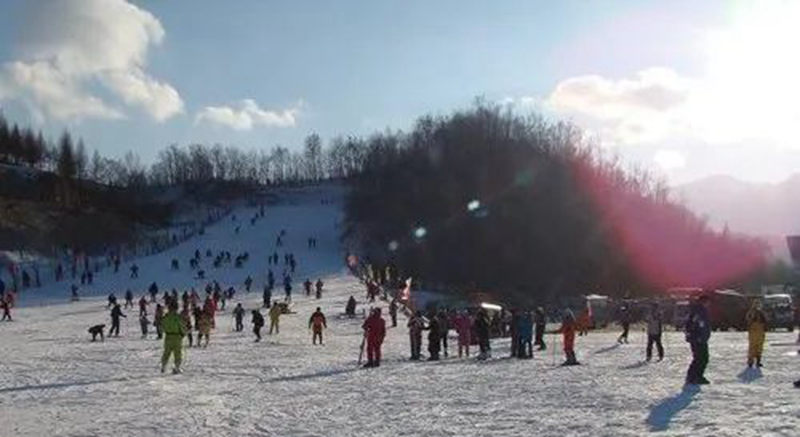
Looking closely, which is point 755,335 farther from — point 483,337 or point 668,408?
point 483,337

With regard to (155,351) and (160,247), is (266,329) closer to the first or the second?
(155,351)

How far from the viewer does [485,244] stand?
83.1 meters

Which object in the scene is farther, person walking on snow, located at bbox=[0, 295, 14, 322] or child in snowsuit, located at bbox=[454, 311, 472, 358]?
person walking on snow, located at bbox=[0, 295, 14, 322]

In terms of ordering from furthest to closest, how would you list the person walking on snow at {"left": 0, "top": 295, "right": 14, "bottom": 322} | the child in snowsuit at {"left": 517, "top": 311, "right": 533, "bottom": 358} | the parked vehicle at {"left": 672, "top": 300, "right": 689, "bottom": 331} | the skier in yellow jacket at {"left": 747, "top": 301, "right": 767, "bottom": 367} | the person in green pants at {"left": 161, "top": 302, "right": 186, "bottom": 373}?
the parked vehicle at {"left": 672, "top": 300, "right": 689, "bottom": 331} < the person walking on snow at {"left": 0, "top": 295, "right": 14, "bottom": 322} < the child in snowsuit at {"left": 517, "top": 311, "right": 533, "bottom": 358} < the person in green pants at {"left": 161, "top": 302, "right": 186, "bottom": 373} < the skier in yellow jacket at {"left": 747, "top": 301, "right": 767, "bottom": 367}

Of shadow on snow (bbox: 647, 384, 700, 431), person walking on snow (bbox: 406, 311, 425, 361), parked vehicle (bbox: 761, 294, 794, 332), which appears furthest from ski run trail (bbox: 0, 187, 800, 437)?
parked vehicle (bbox: 761, 294, 794, 332)

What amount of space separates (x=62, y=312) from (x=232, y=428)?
33.1 m

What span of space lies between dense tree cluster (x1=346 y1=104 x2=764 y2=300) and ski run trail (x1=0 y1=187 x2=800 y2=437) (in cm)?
4629

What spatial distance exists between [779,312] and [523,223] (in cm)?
4368

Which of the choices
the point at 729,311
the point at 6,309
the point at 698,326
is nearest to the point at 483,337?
the point at 698,326

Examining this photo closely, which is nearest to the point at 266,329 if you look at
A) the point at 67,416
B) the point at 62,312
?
the point at 62,312

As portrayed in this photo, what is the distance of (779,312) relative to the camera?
4159cm

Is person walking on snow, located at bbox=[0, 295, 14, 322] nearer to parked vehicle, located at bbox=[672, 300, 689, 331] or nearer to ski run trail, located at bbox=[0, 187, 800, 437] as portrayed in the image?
ski run trail, located at bbox=[0, 187, 800, 437]

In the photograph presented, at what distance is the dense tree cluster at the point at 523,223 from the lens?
82625mm

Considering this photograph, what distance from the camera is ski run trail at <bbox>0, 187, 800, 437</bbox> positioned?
13.0 meters
